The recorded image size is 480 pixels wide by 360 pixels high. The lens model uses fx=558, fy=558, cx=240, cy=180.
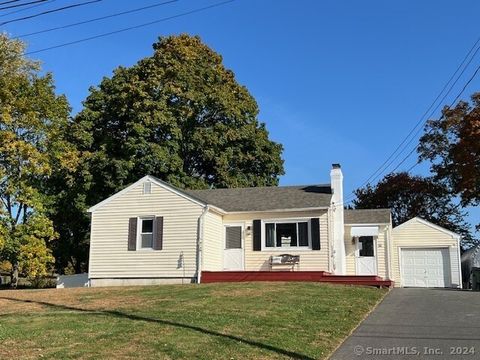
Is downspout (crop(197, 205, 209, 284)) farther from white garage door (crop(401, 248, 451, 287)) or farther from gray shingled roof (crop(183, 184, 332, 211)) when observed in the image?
white garage door (crop(401, 248, 451, 287))

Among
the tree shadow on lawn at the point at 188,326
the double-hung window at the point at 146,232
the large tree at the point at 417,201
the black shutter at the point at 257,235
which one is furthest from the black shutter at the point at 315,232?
the large tree at the point at 417,201

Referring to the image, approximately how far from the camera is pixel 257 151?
35.7 meters

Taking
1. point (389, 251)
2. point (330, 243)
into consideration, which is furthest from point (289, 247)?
point (389, 251)

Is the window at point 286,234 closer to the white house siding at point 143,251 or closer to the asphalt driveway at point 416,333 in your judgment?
the white house siding at point 143,251

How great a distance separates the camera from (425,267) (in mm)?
28531

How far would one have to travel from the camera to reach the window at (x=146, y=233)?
22.9 metres

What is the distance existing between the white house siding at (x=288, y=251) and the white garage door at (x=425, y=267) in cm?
784

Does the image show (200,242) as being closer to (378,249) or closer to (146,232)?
(146,232)

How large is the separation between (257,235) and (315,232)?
245 centimetres

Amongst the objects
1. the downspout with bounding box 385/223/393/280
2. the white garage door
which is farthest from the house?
the white garage door

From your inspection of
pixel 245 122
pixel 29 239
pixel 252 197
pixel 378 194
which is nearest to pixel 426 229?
pixel 252 197

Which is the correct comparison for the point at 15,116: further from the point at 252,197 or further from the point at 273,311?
the point at 273,311

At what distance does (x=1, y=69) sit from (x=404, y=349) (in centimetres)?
2426

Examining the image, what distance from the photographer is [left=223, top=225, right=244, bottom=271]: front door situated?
23453mm
